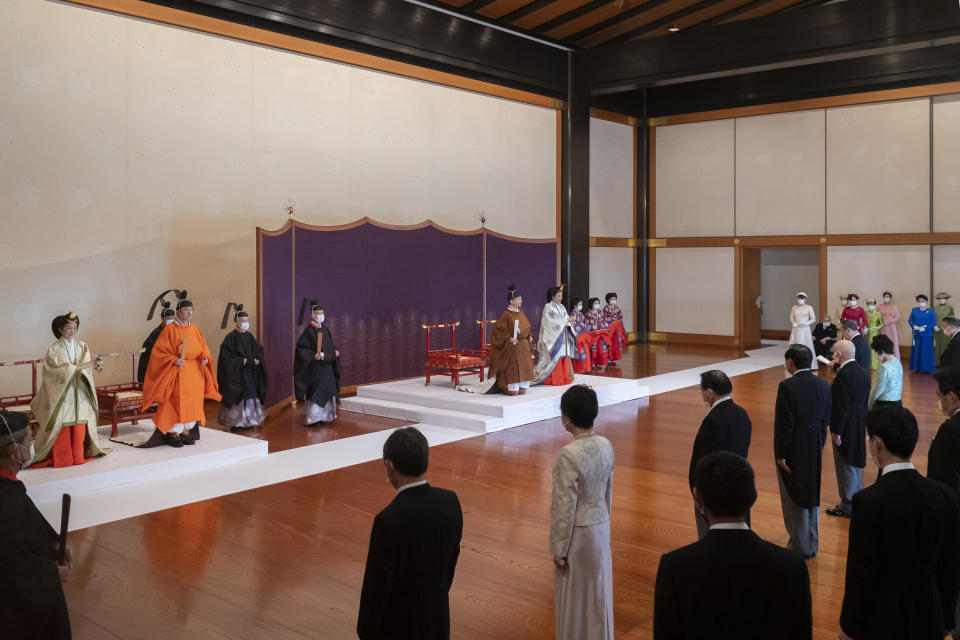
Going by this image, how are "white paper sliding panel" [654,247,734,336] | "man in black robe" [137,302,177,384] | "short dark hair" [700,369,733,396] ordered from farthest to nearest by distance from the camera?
1. "white paper sliding panel" [654,247,734,336]
2. "man in black robe" [137,302,177,384]
3. "short dark hair" [700,369,733,396]

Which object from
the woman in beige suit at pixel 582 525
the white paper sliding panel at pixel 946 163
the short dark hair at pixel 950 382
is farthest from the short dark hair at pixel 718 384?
the white paper sliding panel at pixel 946 163

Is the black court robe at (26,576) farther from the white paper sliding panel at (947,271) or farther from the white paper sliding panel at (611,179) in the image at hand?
the white paper sliding panel at (947,271)

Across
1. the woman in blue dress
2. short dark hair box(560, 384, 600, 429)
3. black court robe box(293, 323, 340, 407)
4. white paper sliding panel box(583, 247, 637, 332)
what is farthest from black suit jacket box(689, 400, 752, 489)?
white paper sliding panel box(583, 247, 637, 332)

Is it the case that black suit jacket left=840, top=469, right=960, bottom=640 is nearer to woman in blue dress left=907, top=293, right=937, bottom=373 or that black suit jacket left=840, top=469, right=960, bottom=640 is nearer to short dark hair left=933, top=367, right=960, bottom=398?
short dark hair left=933, top=367, right=960, bottom=398

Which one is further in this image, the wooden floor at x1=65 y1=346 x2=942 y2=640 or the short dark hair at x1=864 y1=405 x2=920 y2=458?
the wooden floor at x1=65 y1=346 x2=942 y2=640

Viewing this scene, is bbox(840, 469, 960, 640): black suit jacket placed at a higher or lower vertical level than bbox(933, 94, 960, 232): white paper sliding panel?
lower

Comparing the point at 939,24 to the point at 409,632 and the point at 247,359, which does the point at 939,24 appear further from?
the point at 409,632

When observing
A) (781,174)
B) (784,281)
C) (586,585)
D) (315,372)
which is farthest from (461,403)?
(784,281)

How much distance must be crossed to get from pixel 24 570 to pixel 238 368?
677 centimetres

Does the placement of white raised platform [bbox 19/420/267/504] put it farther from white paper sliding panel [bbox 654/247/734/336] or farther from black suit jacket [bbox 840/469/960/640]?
white paper sliding panel [bbox 654/247/734/336]

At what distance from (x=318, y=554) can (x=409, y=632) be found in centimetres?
270

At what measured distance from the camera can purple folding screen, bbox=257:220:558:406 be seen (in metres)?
10.6

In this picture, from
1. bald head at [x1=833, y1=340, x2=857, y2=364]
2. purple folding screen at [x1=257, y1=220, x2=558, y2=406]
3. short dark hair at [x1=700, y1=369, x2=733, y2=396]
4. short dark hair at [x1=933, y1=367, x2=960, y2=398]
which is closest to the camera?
short dark hair at [x1=933, y1=367, x2=960, y2=398]

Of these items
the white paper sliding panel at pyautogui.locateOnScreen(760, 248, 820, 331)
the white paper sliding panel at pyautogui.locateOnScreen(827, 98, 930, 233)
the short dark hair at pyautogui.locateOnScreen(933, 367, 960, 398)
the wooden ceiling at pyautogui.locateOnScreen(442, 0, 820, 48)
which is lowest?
the short dark hair at pyautogui.locateOnScreen(933, 367, 960, 398)
